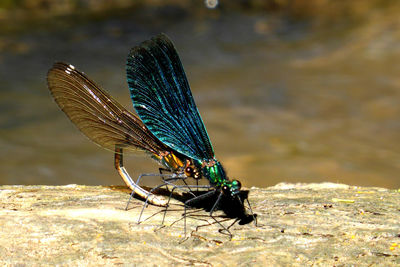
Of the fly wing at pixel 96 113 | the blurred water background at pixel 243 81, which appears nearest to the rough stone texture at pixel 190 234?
the fly wing at pixel 96 113

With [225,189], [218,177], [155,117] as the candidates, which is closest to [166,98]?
[155,117]

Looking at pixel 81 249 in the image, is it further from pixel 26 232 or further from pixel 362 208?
pixel 362 208

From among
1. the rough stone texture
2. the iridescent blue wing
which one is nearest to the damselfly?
the iridescent blue wing

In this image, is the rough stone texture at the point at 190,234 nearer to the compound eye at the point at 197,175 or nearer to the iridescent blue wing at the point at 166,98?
the compound eye at the point at 197,175

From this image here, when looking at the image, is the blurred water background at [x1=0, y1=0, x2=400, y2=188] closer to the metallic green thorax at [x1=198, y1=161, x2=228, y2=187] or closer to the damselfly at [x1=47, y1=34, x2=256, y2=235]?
the damselfly at [x1=47, y1=34, x2=256, y2=235]

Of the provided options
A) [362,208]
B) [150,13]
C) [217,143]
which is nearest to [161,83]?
[362,208]

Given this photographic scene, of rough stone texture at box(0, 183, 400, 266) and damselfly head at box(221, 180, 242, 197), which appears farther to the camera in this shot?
damselfly head at box(221, 180, 242, 197)

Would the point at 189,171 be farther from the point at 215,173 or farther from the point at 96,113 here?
the point at 96,113
